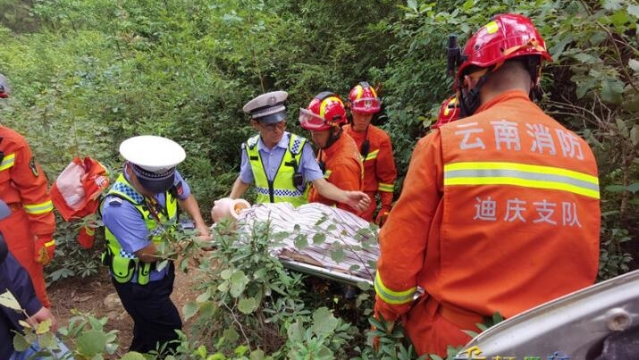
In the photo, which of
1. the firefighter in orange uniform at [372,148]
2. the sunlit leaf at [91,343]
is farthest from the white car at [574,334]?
the firefighter in orange uniform at [372,148]

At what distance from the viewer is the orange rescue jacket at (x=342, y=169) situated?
3596 millimetres

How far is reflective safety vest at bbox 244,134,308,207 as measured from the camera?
368 cm

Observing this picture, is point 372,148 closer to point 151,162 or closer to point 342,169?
point 342,169

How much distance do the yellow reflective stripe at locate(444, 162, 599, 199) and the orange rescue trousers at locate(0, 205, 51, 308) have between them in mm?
3354

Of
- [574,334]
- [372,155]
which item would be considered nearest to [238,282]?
[574,334]

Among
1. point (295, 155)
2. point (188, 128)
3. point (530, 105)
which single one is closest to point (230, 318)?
point (530, 105)

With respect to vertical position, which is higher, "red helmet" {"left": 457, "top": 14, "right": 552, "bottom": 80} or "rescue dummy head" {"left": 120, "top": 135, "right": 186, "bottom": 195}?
"red helmet" {"left": 457, "top": 14, "right": 552, "bottom": 80}

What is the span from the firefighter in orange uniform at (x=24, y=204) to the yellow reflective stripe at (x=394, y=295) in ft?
9.68

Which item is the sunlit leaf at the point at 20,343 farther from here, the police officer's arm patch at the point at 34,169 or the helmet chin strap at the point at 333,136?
the helmet chin strap at the point at 333,136

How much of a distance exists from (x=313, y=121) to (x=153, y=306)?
2.00 m

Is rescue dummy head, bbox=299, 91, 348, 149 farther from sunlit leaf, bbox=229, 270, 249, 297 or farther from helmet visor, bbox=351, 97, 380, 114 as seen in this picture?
sunlit leaf, bbox=229, 270, 249, 297

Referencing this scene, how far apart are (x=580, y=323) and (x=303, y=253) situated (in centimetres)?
141

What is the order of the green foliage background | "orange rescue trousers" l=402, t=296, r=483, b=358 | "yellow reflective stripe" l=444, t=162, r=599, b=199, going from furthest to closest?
1. the green foliage background
2. "orange rescue trousers" l=402, t=296, r=483, b=358
3. "yellow reflective stripe" l=444, t=162, r=599, b=199

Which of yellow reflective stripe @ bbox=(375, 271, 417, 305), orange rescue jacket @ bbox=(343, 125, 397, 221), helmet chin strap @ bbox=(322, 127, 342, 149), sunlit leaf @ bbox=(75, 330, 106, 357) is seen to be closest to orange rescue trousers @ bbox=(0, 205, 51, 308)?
sunlit leaf @ bbox=(75, 330, 106, 357)
